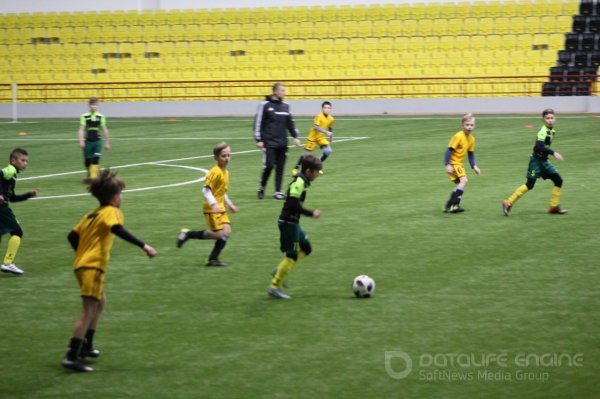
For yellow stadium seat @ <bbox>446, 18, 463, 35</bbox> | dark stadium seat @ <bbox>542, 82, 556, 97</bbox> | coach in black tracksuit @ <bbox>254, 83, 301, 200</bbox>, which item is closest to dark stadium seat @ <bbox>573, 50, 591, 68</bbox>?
dark stadium seat @ <bbox>542, 82, 556, 97</bbox>

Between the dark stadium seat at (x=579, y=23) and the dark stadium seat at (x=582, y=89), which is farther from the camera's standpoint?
the dark stadium seat at (x=579, y=23)

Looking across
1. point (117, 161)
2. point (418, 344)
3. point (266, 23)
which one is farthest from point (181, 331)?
point (266, 23)

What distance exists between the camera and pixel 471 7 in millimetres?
44719

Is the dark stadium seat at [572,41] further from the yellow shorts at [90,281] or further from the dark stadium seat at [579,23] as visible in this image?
the yellow shorts at [90,281]

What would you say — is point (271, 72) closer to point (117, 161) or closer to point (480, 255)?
point (117, 161)

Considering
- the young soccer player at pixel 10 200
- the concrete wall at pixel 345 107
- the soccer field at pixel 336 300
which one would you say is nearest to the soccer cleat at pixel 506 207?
the soccer field at pixel 336 300

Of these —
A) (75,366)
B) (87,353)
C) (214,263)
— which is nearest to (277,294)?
(214,263)

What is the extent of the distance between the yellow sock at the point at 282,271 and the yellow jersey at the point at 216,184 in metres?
1.92

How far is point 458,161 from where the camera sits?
1639 centimetres

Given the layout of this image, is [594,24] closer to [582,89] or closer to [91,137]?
[582,89]

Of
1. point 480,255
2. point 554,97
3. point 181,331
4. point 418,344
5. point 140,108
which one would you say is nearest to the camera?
point 418,344

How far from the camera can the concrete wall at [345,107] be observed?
127ft

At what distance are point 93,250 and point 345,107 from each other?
3395 centimetres

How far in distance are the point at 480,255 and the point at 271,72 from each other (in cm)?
3383
